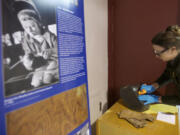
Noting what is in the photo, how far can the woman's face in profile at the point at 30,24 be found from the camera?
2.00 feet

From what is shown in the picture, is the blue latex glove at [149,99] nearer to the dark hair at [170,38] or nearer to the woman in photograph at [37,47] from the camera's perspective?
the dark hair at [170,38]

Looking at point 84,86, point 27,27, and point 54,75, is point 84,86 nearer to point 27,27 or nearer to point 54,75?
point 54,75

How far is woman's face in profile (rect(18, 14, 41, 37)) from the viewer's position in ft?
2.00

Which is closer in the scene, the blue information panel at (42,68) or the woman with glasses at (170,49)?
the blue information panel at (42,68)

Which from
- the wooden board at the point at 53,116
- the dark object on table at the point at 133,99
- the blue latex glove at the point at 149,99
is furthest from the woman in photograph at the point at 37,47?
the blue latex glove at the point at 149,99

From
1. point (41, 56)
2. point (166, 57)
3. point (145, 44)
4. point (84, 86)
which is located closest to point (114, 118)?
point (84, 86)

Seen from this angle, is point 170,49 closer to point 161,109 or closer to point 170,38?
point 170,38

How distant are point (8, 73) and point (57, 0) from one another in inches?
18.5

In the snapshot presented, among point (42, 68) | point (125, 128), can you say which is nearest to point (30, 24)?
point (42, 68)

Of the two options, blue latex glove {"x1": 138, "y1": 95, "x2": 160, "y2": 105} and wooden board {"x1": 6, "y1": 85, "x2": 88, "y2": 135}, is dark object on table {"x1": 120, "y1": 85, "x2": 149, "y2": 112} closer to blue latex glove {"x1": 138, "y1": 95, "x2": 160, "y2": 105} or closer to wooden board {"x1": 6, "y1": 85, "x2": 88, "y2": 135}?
blue latex glove {"x1": 138, "y1": 95, "x2": 160, "y2": 105}

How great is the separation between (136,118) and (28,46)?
0.95 meters

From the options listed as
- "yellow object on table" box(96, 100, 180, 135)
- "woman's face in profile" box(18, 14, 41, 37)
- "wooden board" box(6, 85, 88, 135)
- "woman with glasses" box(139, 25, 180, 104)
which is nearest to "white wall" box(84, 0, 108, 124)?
"yellow object on table" box(96, 100, 180, 135)

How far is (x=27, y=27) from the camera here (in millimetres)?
628

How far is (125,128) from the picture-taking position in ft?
3.32
